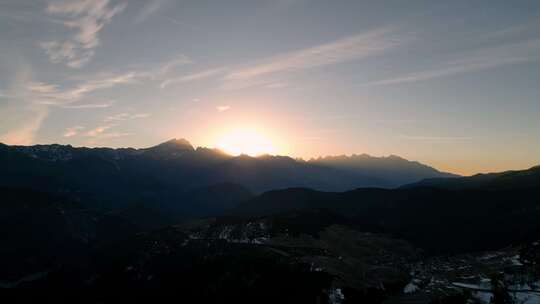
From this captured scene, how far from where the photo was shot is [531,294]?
19512 cm

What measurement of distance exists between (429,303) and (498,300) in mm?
28204

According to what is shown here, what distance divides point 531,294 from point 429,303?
42567 millimetres

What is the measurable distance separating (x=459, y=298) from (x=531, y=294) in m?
29.0

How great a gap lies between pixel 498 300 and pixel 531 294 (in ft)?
47.5

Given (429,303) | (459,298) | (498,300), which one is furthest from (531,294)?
(429,303)

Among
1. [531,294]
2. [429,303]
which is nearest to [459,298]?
[429,303]

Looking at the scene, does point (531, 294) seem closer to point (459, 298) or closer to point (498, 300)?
point (498, 300)

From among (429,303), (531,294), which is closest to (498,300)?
(531,294)

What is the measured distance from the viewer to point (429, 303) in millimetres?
195875

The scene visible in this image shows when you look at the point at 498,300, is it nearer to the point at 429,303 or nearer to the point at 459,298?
the point at 459,298

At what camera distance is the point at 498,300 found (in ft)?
637

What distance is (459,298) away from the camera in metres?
199

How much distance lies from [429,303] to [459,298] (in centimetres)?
1410

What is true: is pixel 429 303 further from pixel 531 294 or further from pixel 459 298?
pixel 531 294
